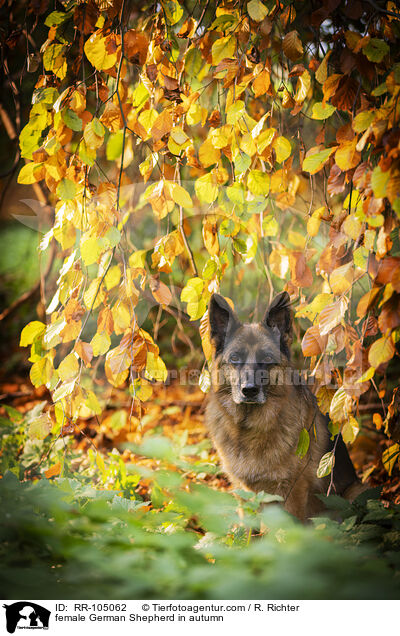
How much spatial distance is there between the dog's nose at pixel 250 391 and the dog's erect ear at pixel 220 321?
374 mm

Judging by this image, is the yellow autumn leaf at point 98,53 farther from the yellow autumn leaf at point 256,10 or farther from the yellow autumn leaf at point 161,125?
the yellow autumn leaf at point 256,10

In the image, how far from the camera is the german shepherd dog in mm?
2877

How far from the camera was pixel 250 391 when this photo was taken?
9.25 ft

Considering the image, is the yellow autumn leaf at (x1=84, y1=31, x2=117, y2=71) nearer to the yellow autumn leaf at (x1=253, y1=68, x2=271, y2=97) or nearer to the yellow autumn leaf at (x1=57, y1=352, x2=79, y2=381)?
Result: the yellow autumn leaf at (x1=253, y1=68, x2=271, y2=97)

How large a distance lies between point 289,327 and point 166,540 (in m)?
1.58

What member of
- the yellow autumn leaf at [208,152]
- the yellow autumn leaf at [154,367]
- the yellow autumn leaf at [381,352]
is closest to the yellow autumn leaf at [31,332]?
the yellow autumn leaf at [154,367]

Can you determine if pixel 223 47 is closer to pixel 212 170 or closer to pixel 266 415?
pixel 212 170

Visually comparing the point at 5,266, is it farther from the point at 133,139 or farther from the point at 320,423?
the point at 320,423

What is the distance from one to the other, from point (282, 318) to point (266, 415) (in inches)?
24.5

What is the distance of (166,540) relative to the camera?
1.74m

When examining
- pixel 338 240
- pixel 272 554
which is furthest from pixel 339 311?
pixel 272 554
